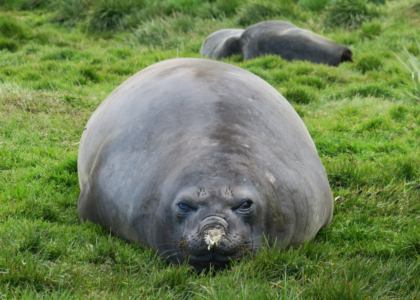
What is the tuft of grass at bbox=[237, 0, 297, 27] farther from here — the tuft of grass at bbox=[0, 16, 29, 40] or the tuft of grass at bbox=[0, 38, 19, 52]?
the tuft of grass at bbox=[0, 38, 19, 52]

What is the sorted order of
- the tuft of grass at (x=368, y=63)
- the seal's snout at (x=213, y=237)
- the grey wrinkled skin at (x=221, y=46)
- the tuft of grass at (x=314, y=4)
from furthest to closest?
the tuft of grass at (x=314, y=4) → the grey wrinkled skin at (x=221, y=46) → the tuft of grass at (x=368, y=63) → the seal's snout at (x=213, y=237)

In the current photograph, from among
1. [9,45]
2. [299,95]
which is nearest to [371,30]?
[299,95]

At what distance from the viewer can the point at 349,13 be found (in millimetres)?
10539

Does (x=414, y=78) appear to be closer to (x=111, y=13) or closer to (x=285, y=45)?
(x=285, y=45)

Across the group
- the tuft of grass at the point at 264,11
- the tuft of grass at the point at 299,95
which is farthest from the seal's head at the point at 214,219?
the tuft of grass at the point at 264,11

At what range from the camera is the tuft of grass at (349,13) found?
10359 millimetres

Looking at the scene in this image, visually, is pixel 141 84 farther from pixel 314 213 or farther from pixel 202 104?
pixel 314 213

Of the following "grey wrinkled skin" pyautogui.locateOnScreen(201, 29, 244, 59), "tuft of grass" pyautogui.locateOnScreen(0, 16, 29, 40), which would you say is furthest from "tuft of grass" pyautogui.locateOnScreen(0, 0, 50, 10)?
"grey wrinkled skin" pyautogui.locateOnScreen(201, 29, 244, 59)

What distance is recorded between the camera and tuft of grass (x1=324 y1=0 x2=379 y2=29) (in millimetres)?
10359

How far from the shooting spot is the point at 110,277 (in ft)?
8.16

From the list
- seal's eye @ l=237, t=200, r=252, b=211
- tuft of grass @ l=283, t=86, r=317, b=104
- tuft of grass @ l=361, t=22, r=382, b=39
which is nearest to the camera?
seal's eye @ l=237, t=200, r=252, b=211

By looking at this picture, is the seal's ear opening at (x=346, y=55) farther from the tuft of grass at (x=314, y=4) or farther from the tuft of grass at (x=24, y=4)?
the tuft of grass at (x=24, y=4)

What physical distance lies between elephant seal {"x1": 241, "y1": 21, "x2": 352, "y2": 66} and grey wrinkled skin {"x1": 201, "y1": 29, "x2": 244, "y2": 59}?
19 centimetres

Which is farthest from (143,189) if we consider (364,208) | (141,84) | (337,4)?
(337,4)
